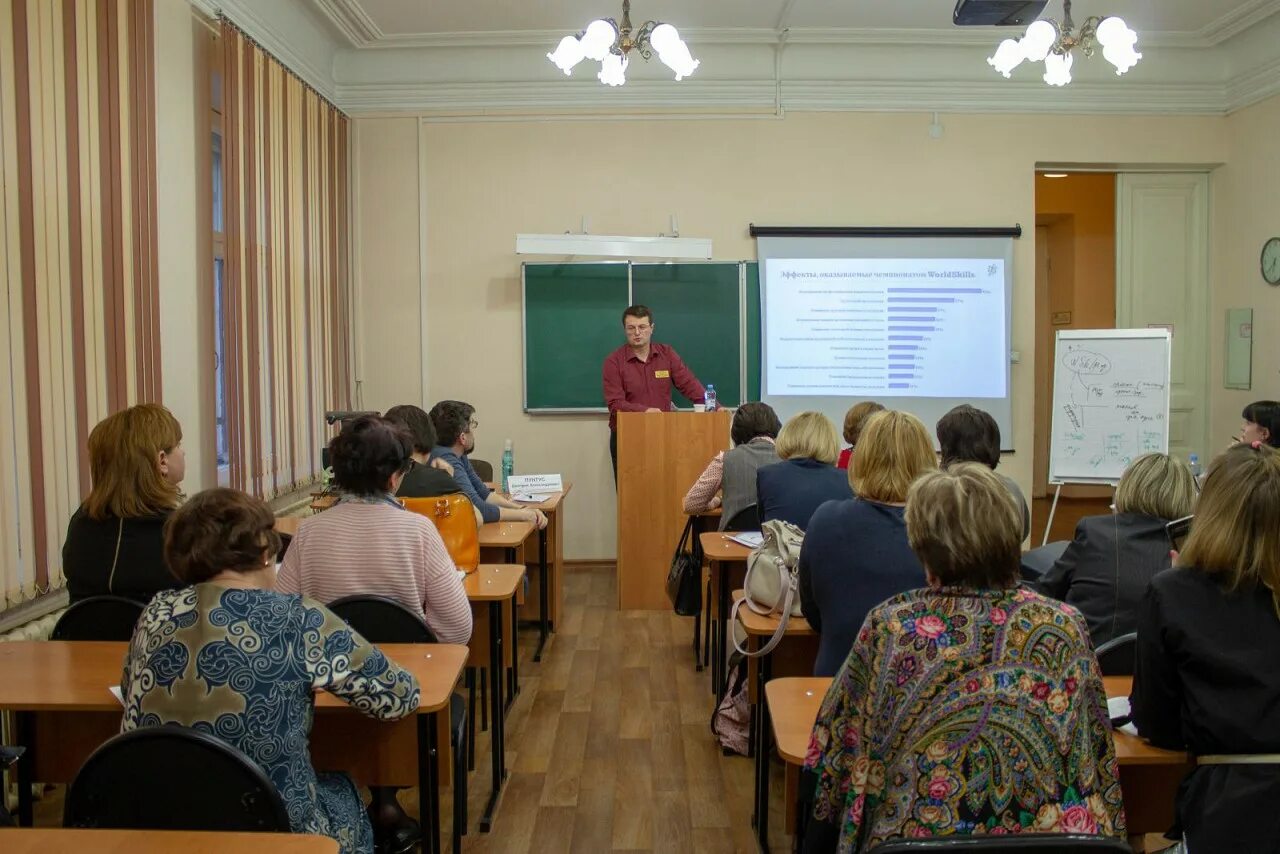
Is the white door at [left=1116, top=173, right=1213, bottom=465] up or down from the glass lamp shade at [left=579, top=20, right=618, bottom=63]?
down

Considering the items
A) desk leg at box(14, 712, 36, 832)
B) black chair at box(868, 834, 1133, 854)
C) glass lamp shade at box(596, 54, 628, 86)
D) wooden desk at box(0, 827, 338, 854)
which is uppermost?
glass lamp shade at box(596, 54, 628, 86)

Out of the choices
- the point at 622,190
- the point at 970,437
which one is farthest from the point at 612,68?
the point at 970,437

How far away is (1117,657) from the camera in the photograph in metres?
2.37

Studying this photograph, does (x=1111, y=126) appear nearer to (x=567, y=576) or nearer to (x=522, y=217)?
(x=522, y=217)

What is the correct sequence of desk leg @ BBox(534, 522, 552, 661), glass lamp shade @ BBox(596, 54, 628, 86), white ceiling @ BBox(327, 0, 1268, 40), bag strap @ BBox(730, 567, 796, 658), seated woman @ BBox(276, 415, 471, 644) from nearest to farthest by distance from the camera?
seated woman @ BBox(276, 415, 471, 644)
bag strap @ BBox(730, 567, 796, 658)
desk leg @ BBox(534, 522, 552, 661)
glass lamp shade @ BBox(596, 54, 628, 86)
white ceiling @ BBox(327, 0, 1268, 40)

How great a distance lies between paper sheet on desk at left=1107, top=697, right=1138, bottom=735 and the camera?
1.97 meters

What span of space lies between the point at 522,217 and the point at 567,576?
8.08 ft

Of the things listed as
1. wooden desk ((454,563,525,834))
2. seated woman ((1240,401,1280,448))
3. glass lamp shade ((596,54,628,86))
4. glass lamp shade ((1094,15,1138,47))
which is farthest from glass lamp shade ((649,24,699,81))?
seated woman ((1240,401,1280,448))

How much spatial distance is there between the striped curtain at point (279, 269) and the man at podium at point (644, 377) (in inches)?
70.1

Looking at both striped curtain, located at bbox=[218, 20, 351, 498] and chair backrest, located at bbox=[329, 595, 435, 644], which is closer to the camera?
chair backrest, located at bbox=[329, 595, 435, 644]

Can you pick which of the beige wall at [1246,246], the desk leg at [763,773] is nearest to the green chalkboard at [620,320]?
the beige wall at [1246,246]

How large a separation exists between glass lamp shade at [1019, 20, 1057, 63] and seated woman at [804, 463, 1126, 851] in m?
3.81

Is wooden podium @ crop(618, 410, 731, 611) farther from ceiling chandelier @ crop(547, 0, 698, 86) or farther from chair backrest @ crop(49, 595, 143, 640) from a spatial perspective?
chair backrest @ crop(49, 595, 143, 640)

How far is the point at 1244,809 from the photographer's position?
1.69 meters
